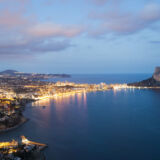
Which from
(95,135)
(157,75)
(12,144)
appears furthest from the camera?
(157,75)

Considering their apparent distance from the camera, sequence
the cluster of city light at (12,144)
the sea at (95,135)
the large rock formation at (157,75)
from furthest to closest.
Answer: the large rock formation at (157,75), the sea at (95,135), the cluster of city light at (12,144)

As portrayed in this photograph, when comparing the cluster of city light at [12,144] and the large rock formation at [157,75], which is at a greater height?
the large rock formation at [157,75]

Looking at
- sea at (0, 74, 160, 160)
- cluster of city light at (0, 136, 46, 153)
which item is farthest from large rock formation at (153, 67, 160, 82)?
cluster of city light at (0, 136, 46, 153)

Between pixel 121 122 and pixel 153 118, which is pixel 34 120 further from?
pixel 153 118

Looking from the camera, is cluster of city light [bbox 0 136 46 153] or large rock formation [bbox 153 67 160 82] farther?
large rock formation [bbox 153 67 160 82]

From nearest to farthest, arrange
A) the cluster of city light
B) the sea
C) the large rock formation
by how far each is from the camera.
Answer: the cluster of city light → the sea → the large rock formation

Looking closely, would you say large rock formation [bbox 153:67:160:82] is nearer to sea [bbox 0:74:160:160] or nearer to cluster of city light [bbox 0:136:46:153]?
sea [bbox 0:74:160:160]

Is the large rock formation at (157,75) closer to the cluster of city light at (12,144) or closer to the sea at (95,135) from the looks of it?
the sea at (95,135)

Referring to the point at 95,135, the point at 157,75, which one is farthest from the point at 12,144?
the point at 157,75

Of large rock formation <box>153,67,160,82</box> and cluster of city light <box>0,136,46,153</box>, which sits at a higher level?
large rock formation <box>153,67,160,82</box>

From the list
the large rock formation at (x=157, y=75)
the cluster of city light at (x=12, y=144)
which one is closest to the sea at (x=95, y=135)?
the cluster of city light at (x=12, y=144)

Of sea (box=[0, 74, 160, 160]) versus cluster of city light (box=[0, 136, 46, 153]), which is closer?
cluster of city light (box=[0, 136, 46, 153])

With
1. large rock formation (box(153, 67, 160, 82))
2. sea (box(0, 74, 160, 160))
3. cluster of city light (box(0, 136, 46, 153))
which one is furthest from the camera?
large rock formation (box(153, 67, 160, 82))

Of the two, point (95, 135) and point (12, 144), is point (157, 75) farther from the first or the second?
point (12, 144)
